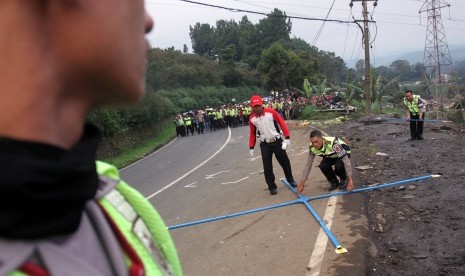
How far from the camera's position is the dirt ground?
432 centimetres

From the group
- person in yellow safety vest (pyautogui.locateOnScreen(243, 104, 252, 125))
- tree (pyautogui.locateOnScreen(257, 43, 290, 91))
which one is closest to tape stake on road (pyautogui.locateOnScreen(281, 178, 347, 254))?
person in yellow safety vest (pyautogui.locateOnScreen(243, 104, 252, 125))

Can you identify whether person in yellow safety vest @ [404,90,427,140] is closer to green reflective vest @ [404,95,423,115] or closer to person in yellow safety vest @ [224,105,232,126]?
green reflective vest @ [404,95,423,115]

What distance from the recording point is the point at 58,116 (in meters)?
0.63

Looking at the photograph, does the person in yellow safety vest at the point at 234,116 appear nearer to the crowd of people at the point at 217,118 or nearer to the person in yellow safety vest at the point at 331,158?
the crowd of people at the point at 217,118

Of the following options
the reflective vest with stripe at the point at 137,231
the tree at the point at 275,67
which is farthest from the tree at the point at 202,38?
the reflective vest with stripe at the point at 137,231

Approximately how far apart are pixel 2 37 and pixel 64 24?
78 mm

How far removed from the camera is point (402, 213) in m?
5.76

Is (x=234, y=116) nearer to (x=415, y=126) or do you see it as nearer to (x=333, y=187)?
(x=415, y=126)

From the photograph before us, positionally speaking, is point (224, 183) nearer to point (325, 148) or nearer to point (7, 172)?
point (325, 148)

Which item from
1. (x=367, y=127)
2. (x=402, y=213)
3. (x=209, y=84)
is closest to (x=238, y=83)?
(x=209, y=84)

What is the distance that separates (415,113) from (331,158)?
5647mm

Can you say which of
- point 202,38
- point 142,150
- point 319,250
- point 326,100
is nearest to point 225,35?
point 202,38

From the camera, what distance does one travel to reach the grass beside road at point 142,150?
17.6 m

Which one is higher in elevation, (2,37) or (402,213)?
(2,37)
